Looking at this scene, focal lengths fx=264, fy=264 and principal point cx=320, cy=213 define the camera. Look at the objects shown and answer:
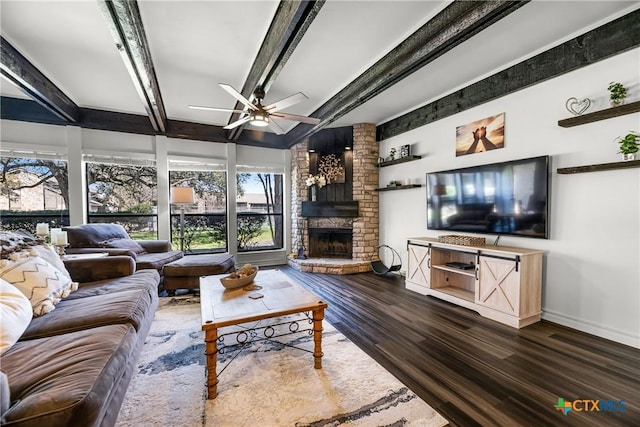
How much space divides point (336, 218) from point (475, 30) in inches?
142

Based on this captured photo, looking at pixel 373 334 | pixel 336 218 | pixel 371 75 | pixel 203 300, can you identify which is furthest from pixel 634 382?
pixel 336 218

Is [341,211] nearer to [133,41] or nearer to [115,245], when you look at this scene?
[115,245]

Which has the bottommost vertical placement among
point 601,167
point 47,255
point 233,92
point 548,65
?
point 47,255

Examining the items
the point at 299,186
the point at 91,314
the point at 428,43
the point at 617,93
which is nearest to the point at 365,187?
the point at 299,186

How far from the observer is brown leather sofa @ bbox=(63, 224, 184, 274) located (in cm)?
328

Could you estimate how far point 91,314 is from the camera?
65.0 inches

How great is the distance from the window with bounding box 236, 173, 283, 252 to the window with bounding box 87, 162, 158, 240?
154 centimetres

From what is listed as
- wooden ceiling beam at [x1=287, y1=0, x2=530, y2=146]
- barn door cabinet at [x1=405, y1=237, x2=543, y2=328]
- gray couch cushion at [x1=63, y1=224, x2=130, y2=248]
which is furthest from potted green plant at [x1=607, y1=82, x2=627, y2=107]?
gray couch cushion at [x1=63, y1=224, x2=130, y2=248]

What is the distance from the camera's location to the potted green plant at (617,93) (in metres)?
2.18

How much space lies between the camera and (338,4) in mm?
2023

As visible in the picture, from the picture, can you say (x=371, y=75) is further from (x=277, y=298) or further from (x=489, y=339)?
(x=489, y=339)

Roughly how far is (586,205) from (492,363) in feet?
5.69

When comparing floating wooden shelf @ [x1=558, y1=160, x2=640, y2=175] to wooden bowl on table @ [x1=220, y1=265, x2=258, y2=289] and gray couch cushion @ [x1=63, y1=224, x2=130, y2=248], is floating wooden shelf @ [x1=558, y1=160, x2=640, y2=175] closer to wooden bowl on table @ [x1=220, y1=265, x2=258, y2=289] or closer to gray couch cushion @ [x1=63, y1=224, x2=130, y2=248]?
wooden bowl on table @ [x1=220, y1=265, x2=258, y2=289]

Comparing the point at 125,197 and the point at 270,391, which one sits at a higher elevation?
the point at 125,197
